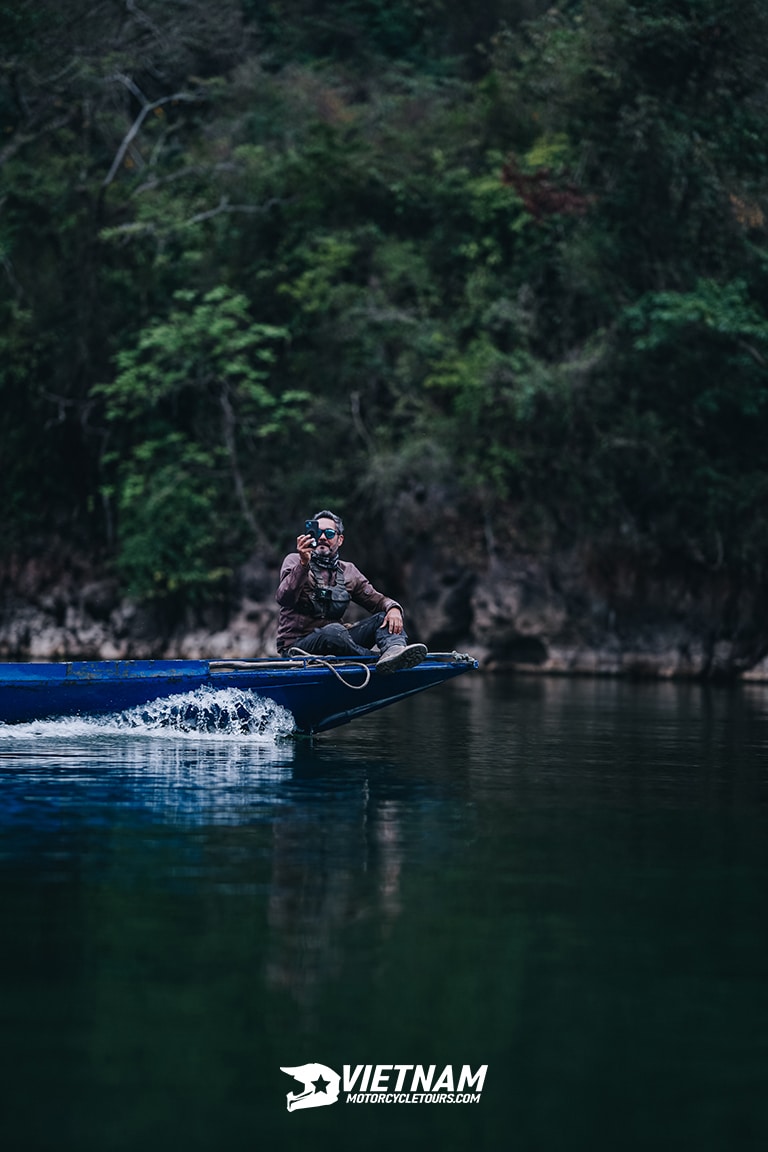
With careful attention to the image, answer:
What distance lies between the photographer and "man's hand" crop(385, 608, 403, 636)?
12789 millimetres

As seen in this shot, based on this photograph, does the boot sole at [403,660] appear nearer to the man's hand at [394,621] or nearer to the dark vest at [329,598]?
the man's hand at [394,621]

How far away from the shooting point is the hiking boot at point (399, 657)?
39.9 ft

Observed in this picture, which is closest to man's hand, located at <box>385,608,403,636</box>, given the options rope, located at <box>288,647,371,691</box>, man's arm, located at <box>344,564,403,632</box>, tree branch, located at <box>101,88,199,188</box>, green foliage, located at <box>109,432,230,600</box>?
man's arm, located at <box>344,564,403,632</box>

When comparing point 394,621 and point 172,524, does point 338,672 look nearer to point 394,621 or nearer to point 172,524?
point 394,621

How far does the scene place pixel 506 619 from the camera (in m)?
27.4

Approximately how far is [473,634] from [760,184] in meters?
9.16

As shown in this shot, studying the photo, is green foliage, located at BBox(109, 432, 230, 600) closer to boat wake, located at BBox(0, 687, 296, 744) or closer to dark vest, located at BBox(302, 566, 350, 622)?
boat wake, located at BBox(0, 687, 296, 744)

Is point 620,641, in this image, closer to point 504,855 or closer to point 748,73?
point 748,73

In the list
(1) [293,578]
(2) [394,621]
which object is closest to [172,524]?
(1) [293,578]

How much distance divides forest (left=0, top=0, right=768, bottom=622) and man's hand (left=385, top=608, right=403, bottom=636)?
13.2m

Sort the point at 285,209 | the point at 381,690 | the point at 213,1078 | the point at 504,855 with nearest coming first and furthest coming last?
1. the point at 213,1078
2. the point at 504,855
3. the point at 381,690
4. the point at 285,209

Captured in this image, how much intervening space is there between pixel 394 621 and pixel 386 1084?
847 centimetres

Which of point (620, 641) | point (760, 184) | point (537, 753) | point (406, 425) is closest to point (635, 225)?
point (760, 184)

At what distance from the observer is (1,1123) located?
13.5 ft
